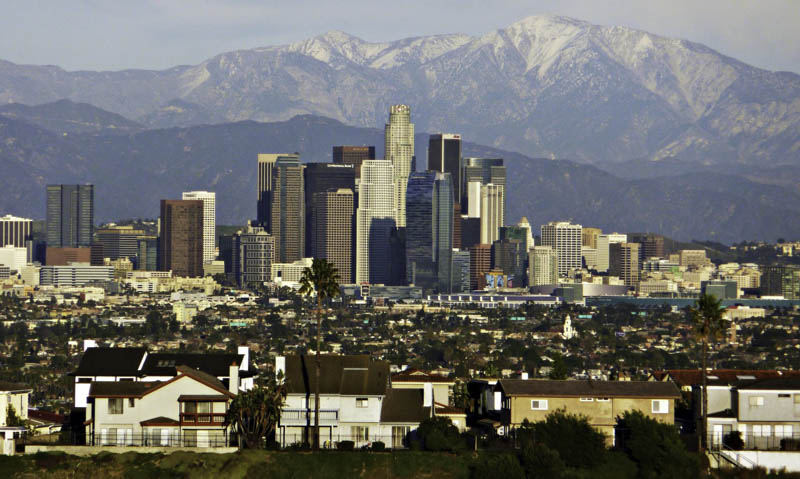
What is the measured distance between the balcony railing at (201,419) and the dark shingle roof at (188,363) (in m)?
7.81

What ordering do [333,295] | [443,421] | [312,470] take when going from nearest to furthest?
[312,470]
[443,421]
[333,295]

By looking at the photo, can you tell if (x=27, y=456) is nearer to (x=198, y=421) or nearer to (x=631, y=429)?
(x=198, y=421)

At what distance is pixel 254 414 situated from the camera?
4427 inches

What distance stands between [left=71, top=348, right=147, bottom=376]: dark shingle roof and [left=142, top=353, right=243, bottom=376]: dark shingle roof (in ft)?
2.74

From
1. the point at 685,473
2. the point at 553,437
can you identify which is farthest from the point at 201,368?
the point at 685,473

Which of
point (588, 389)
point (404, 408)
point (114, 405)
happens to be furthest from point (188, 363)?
point (588, 389)

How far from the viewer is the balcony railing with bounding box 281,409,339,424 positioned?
383 feet

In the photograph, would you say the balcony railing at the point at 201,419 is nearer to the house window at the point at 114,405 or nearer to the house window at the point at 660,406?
the house window at the point at 114,405

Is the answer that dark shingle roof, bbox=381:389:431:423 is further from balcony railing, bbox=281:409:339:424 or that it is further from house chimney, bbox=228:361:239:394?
house chimney, bbox=228:361:239:394

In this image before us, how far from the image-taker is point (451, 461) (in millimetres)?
105375

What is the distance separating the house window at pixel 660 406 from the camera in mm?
117500

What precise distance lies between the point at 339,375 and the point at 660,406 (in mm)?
22511

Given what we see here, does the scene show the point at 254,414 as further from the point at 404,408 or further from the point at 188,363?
the point at 188,363

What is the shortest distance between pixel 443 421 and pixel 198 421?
16269 mm
